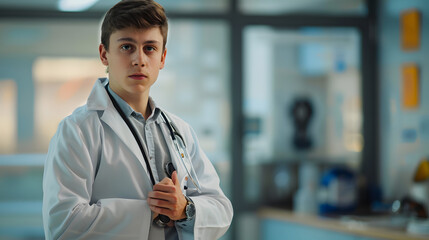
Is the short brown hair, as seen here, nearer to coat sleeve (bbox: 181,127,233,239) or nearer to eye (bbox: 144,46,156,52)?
eye (bbox: 144,46,156,52)

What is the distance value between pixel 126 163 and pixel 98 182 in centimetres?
8

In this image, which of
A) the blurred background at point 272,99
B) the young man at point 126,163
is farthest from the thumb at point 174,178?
the blurred background at point 272,99

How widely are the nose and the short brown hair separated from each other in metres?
0.06

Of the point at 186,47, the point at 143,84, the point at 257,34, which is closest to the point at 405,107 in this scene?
the point at 257,34

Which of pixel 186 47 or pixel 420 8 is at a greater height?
pixel 420 8

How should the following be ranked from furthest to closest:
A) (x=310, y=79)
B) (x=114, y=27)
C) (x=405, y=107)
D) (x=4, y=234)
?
1. (x=310, y=79)
2. (x=405, y=107)
3. (x=4, y=234)
4. (x=114, y=27)

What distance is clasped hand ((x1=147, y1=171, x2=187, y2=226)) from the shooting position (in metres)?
1.23

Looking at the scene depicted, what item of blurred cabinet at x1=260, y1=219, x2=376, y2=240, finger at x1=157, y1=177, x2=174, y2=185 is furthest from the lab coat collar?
blurred cabinet at x1=260, y1=219, x2=376, y2=240

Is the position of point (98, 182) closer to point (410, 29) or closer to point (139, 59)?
point (139, 59)

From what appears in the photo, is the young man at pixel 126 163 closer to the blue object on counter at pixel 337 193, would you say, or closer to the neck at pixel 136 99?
the neck at pixel 136 99

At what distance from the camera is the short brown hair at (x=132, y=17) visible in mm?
1275

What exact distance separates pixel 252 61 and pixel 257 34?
183mm

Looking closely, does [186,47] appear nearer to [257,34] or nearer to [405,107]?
[257,34]

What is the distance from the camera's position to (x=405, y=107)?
3.46m
